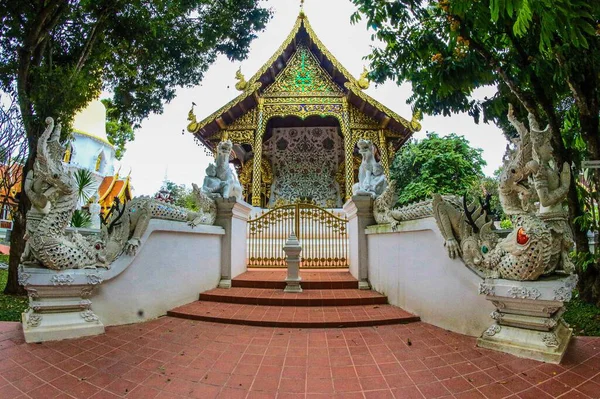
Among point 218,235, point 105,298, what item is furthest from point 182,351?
point 218,235

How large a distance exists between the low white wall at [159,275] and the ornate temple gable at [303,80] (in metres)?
7.26

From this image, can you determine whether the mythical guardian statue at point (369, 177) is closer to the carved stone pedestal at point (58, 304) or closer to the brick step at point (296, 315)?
the brick step at point (296, 315)

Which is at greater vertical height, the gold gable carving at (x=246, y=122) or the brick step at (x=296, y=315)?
the gold gable carving at (x=246, y=122)

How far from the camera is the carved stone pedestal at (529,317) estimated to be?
8.71 feet

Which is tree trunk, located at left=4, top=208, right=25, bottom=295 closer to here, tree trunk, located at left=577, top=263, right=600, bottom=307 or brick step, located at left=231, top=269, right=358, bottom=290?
brick step, located at left=231, top=269, right=358, bottom=290

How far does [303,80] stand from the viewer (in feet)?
36.6

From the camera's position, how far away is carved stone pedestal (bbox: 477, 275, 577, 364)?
266cm

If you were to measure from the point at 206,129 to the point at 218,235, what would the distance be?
6.59 metres

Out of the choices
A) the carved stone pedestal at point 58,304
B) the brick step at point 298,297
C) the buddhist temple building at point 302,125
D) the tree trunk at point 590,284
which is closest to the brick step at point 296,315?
the brick step at point 298,297

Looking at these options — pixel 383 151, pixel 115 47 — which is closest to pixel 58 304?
pixel 115 47

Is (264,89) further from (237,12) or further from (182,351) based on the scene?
(182,351)

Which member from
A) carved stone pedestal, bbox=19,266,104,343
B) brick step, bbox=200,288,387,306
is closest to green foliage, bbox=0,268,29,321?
carved stone pedestal, bbox=19,266,104,343

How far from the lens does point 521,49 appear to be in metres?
4.17

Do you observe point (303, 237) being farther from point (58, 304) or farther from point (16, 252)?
point (16, 252)
